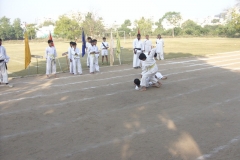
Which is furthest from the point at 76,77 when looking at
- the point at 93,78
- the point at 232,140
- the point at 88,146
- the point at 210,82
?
the point at 232,140

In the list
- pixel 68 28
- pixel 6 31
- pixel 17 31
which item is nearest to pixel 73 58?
pixel 68 28

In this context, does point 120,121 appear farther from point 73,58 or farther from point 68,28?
point 68,28

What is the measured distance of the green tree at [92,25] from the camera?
186ft

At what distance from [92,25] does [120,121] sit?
54155 millimetres

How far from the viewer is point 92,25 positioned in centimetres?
5806

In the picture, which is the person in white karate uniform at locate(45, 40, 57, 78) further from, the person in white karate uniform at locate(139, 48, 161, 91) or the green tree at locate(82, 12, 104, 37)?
the green tree at locate(82, 12, 104, 37)

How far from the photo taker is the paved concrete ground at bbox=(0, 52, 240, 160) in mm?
4434

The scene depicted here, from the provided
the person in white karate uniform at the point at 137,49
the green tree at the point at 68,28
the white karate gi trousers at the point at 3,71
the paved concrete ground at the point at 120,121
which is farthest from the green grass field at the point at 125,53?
the green tree at the point at 68,28

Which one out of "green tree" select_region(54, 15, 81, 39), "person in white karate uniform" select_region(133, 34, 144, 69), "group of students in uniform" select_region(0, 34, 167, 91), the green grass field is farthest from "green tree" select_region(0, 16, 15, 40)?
"person in white karate uniform" select_region(133, 34, 144, 69)

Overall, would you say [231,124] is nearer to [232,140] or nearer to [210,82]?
[232,140]

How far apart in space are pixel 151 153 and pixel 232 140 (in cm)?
164

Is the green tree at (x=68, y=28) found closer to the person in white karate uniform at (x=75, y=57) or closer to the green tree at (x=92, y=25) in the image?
the green tree at (x=92, y=25)

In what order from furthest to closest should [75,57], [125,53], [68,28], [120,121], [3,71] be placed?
1. [68,28]
2. [125,53]
3. [75,57]
4. [3,71]
5. [120,121]

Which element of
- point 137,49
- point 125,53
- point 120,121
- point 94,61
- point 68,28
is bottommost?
point 120,121
